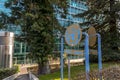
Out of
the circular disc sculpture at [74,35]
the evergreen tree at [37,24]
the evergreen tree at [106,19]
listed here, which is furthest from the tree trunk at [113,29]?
the circular disc sculpture at [74,35]

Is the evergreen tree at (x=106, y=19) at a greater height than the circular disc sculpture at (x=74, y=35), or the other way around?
the evergreen tree at (x=106, y=19)

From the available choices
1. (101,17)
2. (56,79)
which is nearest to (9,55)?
(56,79)

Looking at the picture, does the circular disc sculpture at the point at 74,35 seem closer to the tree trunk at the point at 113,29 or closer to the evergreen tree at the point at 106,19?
the evergreen tree at the point at 106,19

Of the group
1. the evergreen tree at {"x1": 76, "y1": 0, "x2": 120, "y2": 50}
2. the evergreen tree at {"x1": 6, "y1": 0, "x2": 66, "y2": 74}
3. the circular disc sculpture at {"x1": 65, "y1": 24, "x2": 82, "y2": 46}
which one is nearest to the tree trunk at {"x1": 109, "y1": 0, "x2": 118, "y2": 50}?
the evergreen tree at {"x1": 76, "y1": 0, "x2": 120, "y2": 50}

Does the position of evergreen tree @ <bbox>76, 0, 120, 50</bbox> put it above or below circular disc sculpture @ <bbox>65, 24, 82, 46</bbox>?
above

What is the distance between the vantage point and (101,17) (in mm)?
21688

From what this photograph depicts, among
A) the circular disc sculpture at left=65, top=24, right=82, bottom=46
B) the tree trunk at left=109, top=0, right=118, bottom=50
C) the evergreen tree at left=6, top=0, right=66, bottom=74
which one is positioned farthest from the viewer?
the tree trunk at left=109, top=0, right=118, bottom=50

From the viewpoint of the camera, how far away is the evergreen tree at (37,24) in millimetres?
17500

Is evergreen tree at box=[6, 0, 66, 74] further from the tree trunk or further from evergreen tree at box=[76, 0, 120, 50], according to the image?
the tree trunk

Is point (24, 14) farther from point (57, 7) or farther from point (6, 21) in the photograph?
point (57, 7)

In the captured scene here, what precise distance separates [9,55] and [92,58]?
8.71 m

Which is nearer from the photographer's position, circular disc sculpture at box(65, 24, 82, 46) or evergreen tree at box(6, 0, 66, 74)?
circular disc sculpture at box(65, 24, 82, 46)

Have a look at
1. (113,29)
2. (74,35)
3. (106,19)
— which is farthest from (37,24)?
(74,35)

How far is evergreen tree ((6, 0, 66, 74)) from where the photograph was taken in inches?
689
